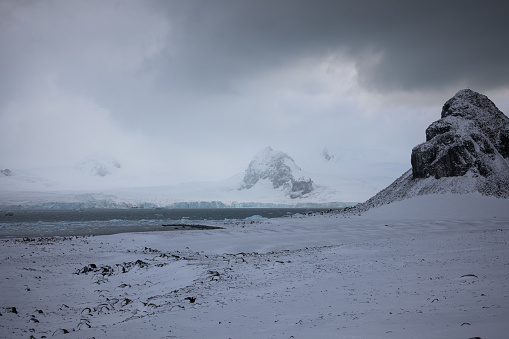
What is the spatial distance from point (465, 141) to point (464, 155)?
10.5ft

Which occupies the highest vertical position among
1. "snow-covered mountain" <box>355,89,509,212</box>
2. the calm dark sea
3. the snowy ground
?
"snow-covered mountain" <box>355,89,509,212</box>

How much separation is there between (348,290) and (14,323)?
12575mm

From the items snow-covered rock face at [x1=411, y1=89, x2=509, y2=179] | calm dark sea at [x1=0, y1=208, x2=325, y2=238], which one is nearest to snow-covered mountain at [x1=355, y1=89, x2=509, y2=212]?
snow-covered rock face at [x1=411, y1=89, x2=509, y2=179]

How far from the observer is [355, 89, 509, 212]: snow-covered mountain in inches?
2603

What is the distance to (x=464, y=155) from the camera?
222 ft

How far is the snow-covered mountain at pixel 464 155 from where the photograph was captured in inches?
2603

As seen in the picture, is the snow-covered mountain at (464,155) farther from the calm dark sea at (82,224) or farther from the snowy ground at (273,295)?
the snowy ground at (273,295)

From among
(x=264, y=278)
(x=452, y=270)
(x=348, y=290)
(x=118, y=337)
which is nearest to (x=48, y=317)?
(x=118, y=337)

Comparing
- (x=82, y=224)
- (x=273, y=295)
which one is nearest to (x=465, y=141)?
(x=273, y=295)

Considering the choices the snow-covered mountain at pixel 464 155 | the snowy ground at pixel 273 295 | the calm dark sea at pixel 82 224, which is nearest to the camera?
the snowy ground at pixel 273 295

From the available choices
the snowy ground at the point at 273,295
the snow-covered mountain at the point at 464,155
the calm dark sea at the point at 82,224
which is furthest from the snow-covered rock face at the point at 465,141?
the snowy ground at the point at 273,295

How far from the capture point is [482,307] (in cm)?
883

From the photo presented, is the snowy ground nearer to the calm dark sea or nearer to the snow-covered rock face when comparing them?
the calm dark sea

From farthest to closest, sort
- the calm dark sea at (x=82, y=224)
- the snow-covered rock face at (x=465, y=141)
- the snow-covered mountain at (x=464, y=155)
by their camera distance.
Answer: the snow-covered rock face at (x=465, y=141) → the snow-covered mountain at (x=464, y=155) → the calm dark sea at (x=82, y=224)
